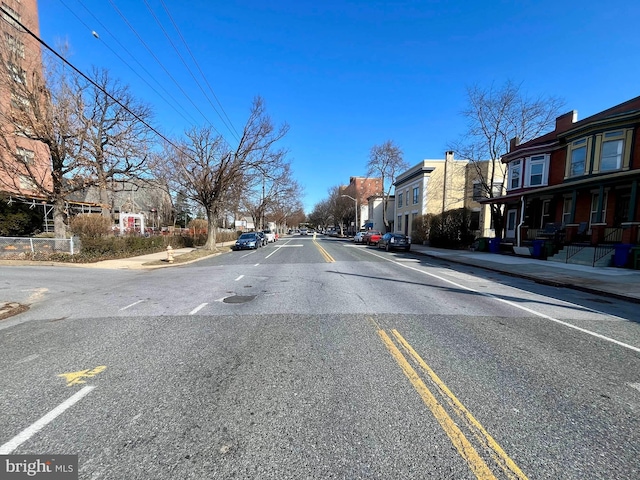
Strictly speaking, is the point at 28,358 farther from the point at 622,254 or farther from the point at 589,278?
the point at 622,254

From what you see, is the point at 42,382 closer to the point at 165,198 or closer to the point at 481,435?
the point at 481,435

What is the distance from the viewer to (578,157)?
1900 cm

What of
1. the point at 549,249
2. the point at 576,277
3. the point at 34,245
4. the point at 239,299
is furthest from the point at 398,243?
the point at 34,245

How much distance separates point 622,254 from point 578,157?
890 cm

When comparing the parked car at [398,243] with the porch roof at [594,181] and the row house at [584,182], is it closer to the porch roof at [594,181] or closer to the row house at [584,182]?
the row house at [584,182]

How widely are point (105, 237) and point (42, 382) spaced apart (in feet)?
55.3

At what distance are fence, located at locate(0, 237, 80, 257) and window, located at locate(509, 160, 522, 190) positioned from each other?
102 ft

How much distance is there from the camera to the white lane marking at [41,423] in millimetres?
2283

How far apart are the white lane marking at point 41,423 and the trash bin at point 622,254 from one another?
1929 centimetres

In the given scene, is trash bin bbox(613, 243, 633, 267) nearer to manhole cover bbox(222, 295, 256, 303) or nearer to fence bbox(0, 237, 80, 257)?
manhole cover bbox(222, 295, 256, 303)

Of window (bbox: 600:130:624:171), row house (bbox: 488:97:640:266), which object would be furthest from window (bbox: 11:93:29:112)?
window (bbox: 600:130:624:171)

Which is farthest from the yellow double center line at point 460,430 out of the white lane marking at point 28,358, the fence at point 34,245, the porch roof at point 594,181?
the fence at point 34,245

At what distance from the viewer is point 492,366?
147 inches

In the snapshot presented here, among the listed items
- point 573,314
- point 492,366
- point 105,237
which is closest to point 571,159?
point 573,314
